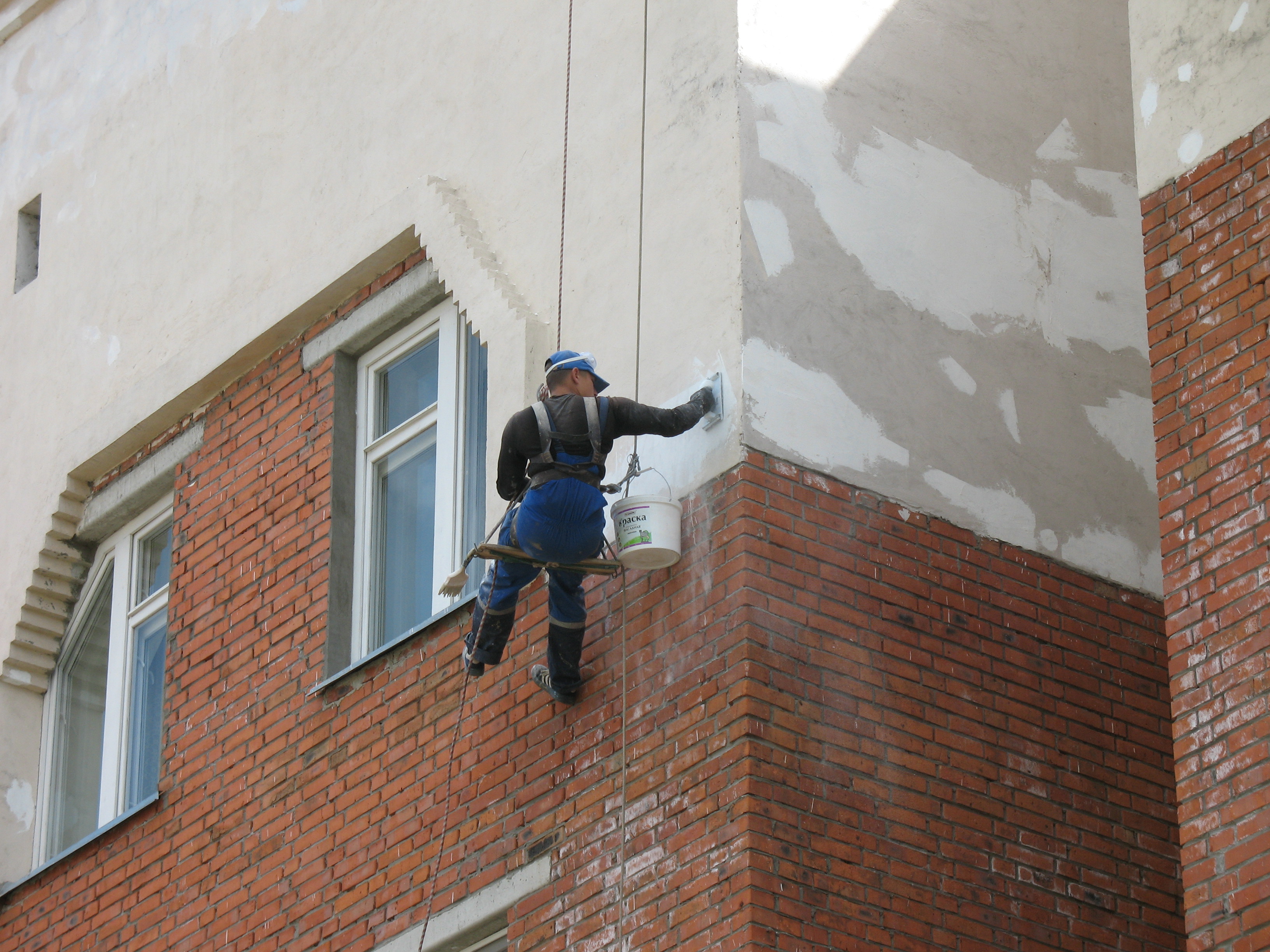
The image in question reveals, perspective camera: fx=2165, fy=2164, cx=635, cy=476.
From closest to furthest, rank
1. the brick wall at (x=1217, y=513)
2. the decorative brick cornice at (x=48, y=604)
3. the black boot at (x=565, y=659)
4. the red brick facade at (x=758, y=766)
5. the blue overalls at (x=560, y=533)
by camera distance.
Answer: the brick wall at (x=1217, y=513), the red brick facade at (x=758, y=766), the blue overalls at (x=560, y=533), the black boot at (x=565, y=659), the decorative brick cornice at (x=48, y=604)

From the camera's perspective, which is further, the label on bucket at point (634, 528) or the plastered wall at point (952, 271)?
the plastered wall at point (952, 271)

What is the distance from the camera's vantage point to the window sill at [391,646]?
1065 centimetres

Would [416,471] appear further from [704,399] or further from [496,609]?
[704,399]

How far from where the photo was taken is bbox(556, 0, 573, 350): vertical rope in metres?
10.6

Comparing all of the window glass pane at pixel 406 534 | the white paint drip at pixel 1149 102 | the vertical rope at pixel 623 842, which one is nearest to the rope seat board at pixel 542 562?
the vertical rope at pixel 623 842

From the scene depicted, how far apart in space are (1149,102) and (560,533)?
301 centimetres

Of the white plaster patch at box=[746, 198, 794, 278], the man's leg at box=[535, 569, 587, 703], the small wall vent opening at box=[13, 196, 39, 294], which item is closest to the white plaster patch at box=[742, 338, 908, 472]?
the white plaster patch at box=[746, 198, 794, 278]

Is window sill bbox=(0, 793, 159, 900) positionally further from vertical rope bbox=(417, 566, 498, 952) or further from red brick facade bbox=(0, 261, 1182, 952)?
vertical rope bbox=(417, 566, 498, 952)

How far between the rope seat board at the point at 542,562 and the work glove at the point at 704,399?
Result: 0.77 m

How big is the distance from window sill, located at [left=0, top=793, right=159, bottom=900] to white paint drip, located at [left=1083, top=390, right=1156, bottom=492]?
18.2ft

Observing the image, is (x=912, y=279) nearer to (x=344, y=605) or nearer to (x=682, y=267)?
(x=682, y=267)

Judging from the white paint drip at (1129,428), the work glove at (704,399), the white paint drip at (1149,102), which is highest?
the white paint drip at (1129,428)

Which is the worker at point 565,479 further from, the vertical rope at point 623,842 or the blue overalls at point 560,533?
the vertical rope at point 623,842

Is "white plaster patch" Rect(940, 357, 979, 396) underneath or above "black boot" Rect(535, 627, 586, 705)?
above
